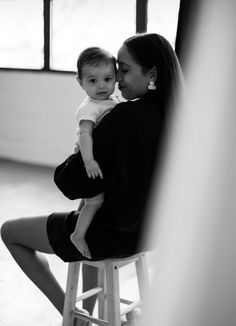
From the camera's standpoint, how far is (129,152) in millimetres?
1478

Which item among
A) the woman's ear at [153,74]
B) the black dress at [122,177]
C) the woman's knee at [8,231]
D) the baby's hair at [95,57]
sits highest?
the baby's hair at [95,57]

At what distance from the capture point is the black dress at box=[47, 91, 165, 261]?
1469mm

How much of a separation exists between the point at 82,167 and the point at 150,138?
22 cm

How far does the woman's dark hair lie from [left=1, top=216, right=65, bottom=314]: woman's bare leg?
0.60 meters

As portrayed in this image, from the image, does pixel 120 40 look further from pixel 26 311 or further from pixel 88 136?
pixel 88 136

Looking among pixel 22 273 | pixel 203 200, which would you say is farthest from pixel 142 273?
pixel 22 273

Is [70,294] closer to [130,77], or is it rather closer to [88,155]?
[88,155]

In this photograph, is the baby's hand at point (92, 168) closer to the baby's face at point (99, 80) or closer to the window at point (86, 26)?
the baby's face at point (99, 80)

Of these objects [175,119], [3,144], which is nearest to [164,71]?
[175,119]

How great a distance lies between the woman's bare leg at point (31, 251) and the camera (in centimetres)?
175

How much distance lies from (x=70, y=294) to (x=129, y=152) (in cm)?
59

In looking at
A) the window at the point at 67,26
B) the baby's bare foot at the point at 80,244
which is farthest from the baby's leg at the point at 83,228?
the window at the point at 67,26

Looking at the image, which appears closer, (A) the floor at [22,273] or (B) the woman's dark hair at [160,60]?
(B) the woman's dark hair at [160,60]

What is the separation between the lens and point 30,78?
199 inches
